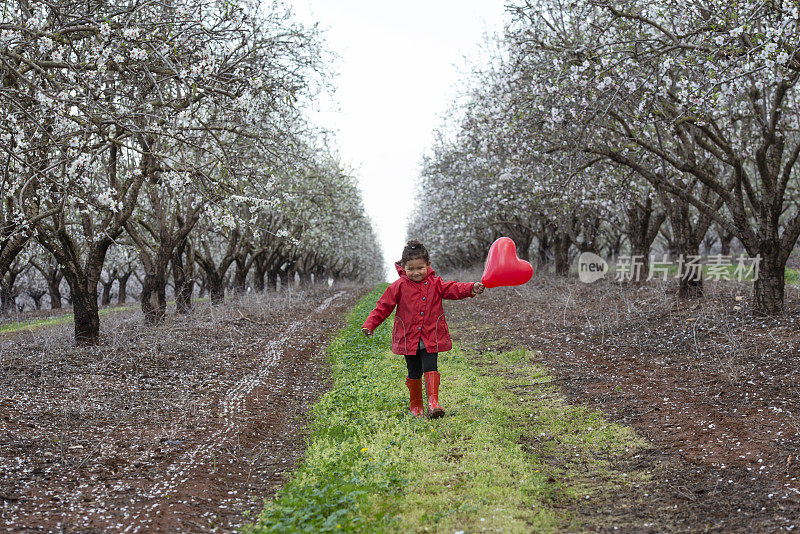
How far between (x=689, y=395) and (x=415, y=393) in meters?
3.22

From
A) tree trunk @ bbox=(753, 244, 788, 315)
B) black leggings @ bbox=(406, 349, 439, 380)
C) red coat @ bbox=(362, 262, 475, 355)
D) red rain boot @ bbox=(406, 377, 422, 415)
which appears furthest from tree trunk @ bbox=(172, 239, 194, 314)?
tree trunk @ bbox=(753, 244, 788, 315)

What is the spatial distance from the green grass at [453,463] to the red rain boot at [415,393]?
0.25m

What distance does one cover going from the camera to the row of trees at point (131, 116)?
8.09 meters

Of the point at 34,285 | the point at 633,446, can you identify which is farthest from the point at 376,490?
the point at 34,285

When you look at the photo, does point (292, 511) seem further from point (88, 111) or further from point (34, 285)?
point (34, 285)

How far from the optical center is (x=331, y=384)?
983cm

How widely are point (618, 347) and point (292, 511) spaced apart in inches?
316

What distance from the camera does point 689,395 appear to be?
24.0ft

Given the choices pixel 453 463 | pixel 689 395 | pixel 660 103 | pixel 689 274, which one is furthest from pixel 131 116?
pixel 689 274

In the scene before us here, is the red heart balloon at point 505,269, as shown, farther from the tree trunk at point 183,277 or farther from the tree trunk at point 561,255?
the tree trunk at point 561,255

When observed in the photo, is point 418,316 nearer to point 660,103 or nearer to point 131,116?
point 131,116

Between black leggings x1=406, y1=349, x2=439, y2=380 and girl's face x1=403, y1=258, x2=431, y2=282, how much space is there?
Result: 836mm

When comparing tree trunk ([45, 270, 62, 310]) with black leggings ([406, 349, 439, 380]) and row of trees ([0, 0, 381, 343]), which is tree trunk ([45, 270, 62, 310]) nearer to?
row of trees ([0, 0, 381, 343])

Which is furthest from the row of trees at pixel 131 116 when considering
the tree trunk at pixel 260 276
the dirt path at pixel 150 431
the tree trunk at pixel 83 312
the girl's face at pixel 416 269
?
the tree trunk at pixel 260 276
